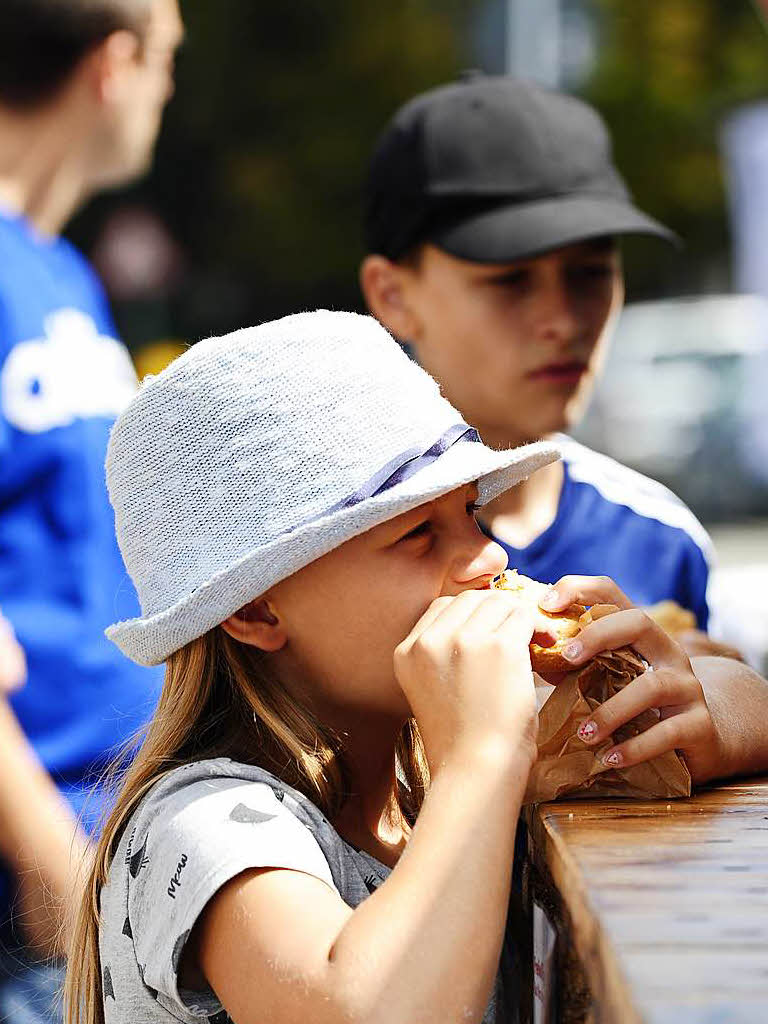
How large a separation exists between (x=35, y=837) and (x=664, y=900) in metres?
1.84

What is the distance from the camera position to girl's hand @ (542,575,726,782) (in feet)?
5.46

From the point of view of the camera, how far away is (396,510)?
1.82m

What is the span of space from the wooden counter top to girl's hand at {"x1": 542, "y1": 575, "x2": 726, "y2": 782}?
0.18 feet

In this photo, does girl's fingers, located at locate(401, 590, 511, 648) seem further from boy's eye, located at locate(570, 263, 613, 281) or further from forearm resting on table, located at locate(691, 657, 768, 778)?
boy's eye, located at locate(570, 263, 613, 281)

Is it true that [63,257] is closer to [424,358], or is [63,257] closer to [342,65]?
[424,358]

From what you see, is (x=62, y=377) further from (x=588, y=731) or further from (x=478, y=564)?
(x=588, y=731)

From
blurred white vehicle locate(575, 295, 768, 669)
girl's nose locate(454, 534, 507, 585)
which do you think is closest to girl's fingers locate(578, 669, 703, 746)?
girl's nose locate(454, 534, 507, 585)

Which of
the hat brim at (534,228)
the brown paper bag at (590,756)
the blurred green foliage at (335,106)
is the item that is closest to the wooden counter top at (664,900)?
the brown paper bag at (590,756)

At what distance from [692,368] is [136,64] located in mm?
15291

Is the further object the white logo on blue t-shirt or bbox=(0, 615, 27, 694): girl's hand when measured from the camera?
the white logo on blue t-shirt

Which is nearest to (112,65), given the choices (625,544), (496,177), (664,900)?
(496,177)

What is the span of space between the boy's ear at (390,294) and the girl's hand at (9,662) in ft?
4.13

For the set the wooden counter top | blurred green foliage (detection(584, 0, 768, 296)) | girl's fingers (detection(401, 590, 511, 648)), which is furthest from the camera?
blurred green foliage (detection(584, 0, 768, 296))

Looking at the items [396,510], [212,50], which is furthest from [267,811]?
[212,50]
